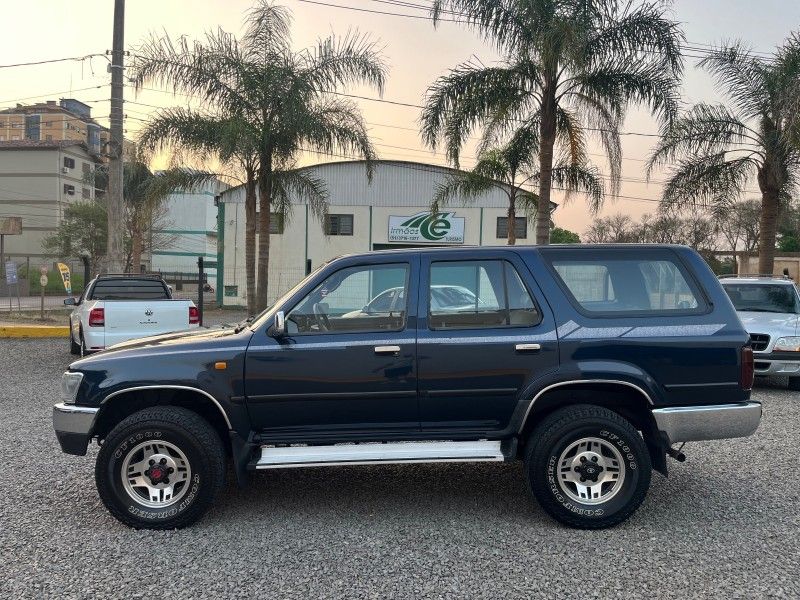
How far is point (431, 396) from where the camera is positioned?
168 inches

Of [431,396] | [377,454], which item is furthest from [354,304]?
[377,454]

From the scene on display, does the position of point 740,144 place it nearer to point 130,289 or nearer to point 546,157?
point 546,157

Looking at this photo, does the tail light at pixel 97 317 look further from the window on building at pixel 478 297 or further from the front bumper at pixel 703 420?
the front bumper at pixel 703 420

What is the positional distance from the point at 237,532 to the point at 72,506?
1.35m

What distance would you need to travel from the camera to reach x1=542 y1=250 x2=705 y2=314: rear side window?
4406mm

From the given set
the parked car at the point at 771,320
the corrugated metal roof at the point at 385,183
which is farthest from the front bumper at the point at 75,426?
the corrugated metal roof at the point at 385,183

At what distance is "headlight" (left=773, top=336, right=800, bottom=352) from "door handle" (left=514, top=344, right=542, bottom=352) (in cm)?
629

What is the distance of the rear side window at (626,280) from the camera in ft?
14.5

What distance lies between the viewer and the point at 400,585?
138 inches

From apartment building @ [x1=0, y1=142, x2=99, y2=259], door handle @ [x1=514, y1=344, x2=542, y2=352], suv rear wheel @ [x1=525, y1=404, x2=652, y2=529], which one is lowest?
suv rear wheel @ [x1=525, y1=404, x2=652, y2=529]

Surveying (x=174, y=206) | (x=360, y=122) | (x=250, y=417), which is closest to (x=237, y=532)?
(x=250, y=417)

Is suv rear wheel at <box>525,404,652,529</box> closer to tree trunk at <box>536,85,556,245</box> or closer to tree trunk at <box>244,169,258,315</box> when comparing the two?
tree trunk at <box>536,85,556,245</box>

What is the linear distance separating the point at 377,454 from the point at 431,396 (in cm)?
50

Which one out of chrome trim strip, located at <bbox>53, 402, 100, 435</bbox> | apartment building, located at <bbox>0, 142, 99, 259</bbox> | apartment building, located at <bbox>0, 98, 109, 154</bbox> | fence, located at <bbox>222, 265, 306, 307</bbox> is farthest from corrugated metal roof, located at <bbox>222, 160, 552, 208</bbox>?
apartment building, located at <bbox>0, 98, 109, 154</bbox>
